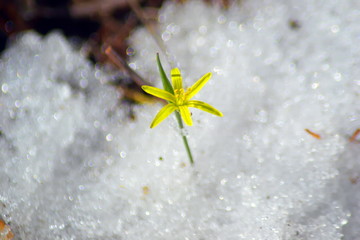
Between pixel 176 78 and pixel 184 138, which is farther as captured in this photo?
pixel 184 138

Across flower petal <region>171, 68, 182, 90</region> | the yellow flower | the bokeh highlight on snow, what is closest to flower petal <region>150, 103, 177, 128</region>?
the yellow flower

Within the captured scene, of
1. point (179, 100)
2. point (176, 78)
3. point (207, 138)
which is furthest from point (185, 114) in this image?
point (207, 138)

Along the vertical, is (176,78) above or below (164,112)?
above

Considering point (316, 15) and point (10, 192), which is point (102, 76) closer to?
point (10, 192)

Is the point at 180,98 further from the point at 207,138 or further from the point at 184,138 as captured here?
the point at 207,138

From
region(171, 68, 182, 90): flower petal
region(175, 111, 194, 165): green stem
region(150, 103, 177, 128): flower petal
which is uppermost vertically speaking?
region(171, 68, 182, 90): flower petal

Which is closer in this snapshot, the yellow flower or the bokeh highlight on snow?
the yellow flower

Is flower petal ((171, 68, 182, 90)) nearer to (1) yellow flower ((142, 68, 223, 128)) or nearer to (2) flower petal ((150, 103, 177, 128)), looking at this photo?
(1) yellow flower ((142, 68, 223, 128))

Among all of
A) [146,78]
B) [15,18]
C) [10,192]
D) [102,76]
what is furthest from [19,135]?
[15,18]

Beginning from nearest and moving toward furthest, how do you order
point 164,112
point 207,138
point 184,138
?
point 164,112
point 184,138
point 207,138
